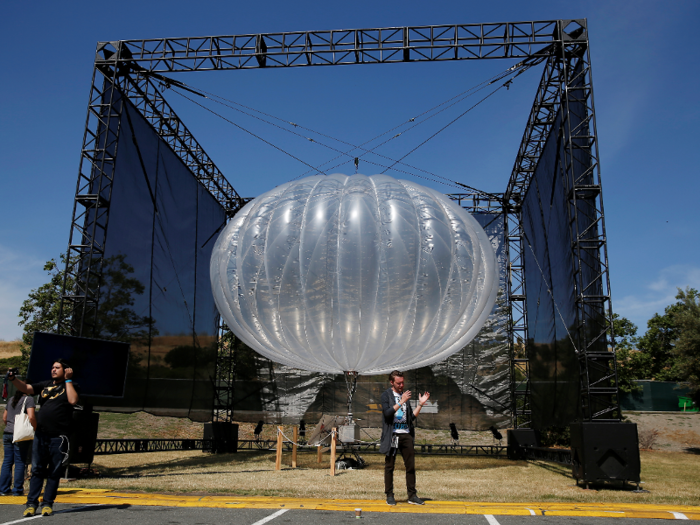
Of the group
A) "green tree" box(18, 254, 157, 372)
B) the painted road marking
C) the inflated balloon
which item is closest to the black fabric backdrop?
"green tree" box(18, 254, 157, 372)

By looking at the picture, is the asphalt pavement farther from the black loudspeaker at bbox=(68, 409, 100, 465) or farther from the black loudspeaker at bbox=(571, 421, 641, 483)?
the black loudspeaker at bbox=(68, 409, 100, 465)

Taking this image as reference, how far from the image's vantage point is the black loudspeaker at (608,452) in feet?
30.4

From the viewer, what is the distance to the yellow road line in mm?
5871

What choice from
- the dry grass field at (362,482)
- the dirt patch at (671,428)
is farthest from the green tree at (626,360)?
the dry grass field at (362,482)

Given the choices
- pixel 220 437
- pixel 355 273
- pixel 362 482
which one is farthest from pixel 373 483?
pixel 220 437

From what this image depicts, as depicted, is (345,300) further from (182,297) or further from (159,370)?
(182,297)

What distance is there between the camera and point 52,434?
5.70 meters

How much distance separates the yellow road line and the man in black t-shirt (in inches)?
35.3

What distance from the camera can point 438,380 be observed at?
19781mm

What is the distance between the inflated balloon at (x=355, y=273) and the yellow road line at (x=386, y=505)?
10.2ft

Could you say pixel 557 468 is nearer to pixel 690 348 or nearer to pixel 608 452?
pixel 608 452

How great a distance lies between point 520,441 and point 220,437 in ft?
33.1

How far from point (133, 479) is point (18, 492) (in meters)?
2.72

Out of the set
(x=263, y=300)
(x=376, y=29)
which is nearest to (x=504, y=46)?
(x=376, y=29)
